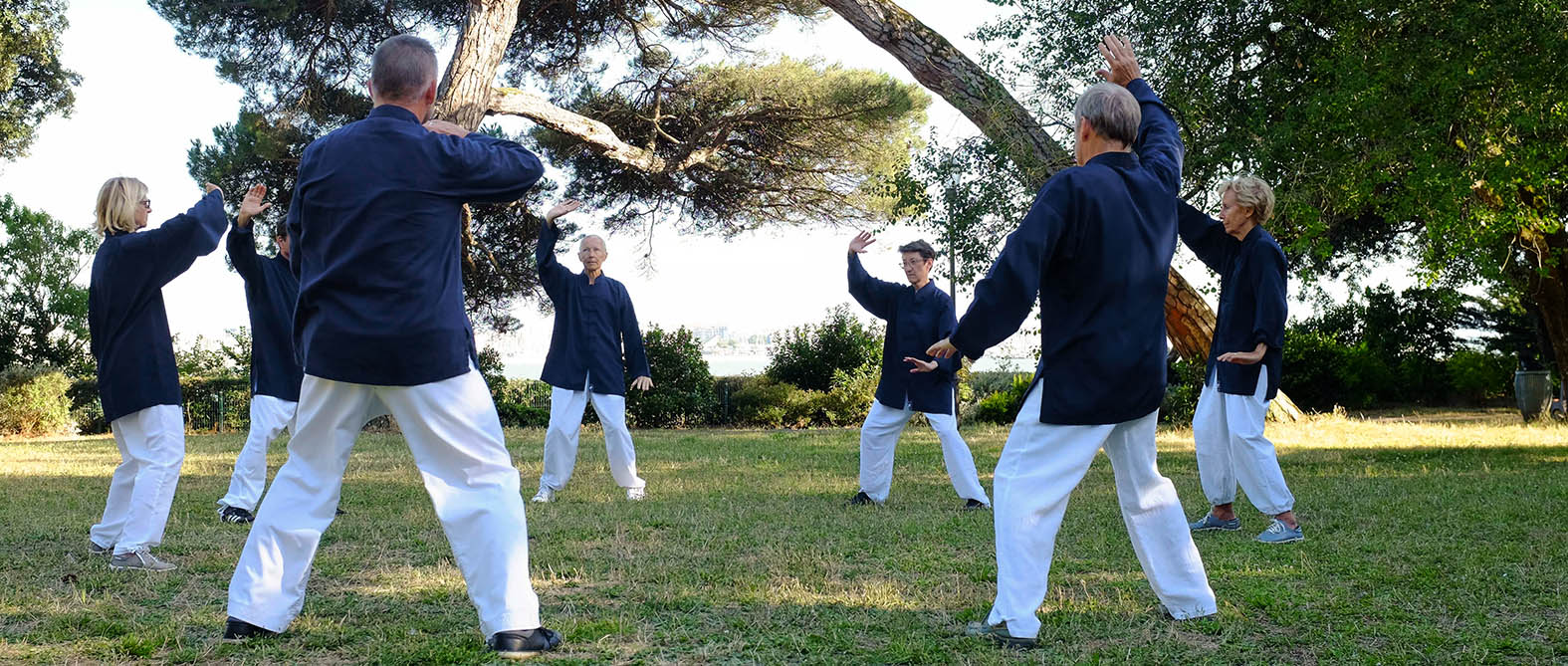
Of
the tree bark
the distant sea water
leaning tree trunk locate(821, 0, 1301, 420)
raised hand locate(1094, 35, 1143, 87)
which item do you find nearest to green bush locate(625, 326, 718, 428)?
the distant sea water

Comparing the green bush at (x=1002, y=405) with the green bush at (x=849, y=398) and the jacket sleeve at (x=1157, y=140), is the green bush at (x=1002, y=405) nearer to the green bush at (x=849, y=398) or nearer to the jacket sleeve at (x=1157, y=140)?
the green bush at (x=849, y=398)

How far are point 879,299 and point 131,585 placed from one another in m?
4.44

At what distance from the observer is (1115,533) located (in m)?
5.92

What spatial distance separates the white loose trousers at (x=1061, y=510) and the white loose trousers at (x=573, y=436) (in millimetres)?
4215

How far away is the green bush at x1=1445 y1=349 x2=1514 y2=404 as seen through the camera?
20422 millimetres

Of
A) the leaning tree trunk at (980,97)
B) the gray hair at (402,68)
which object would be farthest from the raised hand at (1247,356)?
the leaning tree trunk at (980,97)

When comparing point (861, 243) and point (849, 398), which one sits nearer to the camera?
point (861, 243)

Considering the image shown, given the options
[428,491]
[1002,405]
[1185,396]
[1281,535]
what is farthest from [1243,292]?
[1002,405]

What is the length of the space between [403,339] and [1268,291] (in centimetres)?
426

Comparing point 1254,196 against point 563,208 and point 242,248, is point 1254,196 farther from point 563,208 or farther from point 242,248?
point 242,248

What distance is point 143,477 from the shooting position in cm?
507

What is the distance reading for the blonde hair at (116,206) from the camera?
4930 millimetres

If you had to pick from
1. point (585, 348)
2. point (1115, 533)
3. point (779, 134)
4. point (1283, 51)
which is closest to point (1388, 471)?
point (1115, 533)

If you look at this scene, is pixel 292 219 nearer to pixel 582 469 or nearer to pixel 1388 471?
pixel 582 469
